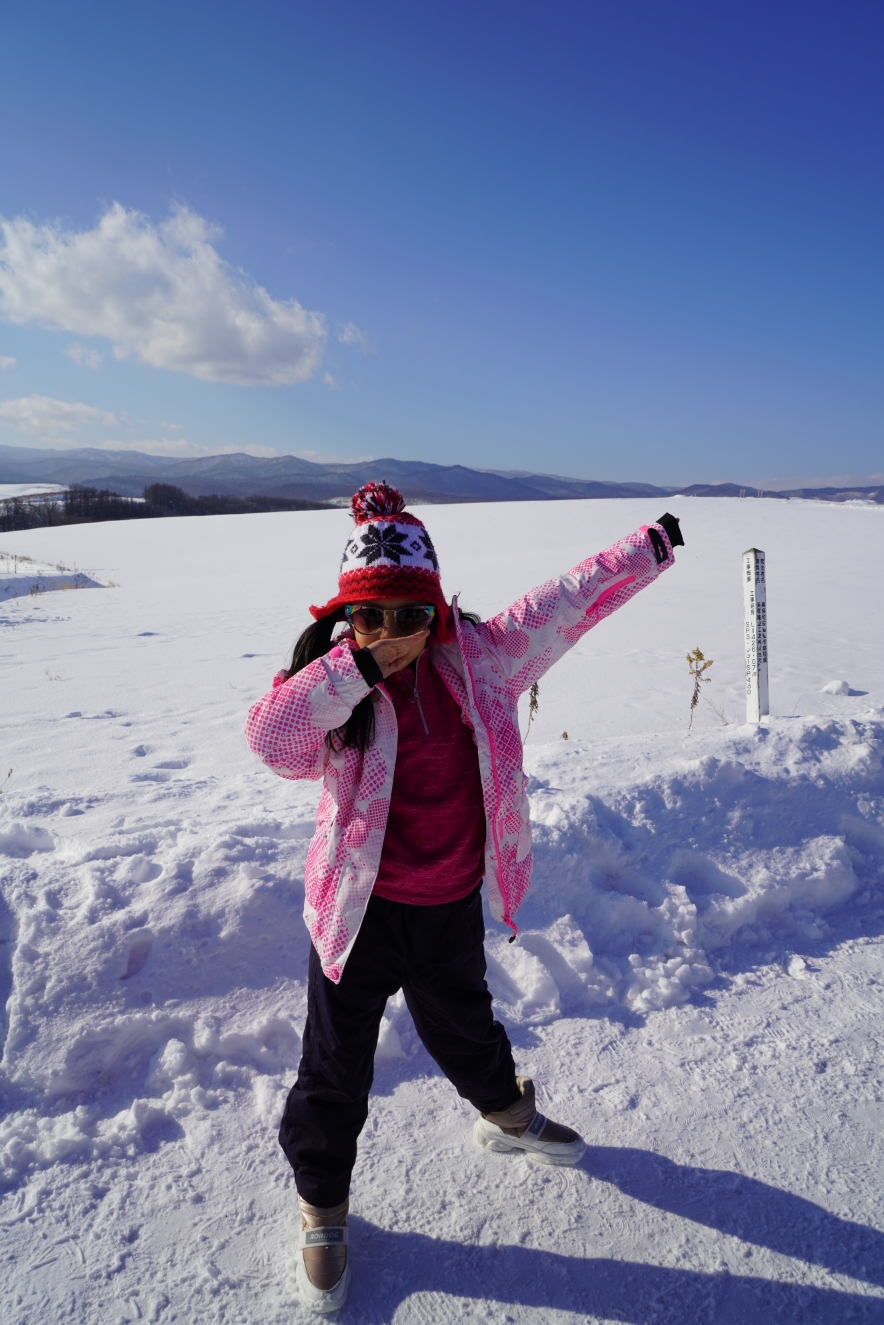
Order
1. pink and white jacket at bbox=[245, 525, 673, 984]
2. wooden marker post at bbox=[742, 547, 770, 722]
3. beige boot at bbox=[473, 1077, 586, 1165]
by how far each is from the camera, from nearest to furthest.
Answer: pink and white jacket at bbox=[245, 525, 673, 984] → beige boot at bbox=[473, 1077, 586, 1165] → wooden marker post at bbox=[742, 547, 770, 722]

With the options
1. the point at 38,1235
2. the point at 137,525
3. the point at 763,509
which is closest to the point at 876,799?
the point at 38,1235

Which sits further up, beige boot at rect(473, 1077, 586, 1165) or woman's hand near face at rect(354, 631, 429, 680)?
woman's hand near face at rect(354, 631, 429, 680)

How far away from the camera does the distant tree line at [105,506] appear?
139 feet

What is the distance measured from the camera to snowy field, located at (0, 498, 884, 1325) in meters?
1.58

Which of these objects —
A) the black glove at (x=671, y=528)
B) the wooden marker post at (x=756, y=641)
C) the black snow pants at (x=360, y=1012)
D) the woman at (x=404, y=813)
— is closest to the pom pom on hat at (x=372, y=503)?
the woman at (x=404, y=813)

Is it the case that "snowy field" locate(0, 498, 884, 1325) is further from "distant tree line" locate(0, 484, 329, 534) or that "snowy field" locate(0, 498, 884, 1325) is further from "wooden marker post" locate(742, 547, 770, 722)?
"distant tree line" locate(0, 484, 329, 534)

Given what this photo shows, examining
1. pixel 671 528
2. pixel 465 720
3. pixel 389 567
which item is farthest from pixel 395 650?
pixel 671 528

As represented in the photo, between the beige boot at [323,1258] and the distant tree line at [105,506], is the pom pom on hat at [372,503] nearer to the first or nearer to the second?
the beige boot at [323,1258]

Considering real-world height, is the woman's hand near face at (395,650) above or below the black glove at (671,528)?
below

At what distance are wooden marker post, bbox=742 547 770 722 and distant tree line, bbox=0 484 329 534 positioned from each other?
37.3 meters

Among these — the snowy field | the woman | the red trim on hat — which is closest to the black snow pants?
the woman

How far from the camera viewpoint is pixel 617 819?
9.90ft

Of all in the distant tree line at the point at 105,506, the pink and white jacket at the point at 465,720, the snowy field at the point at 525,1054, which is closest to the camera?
the pink and white jacket at the point at 465,720

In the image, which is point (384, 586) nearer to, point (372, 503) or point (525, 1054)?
point (372, 503)
